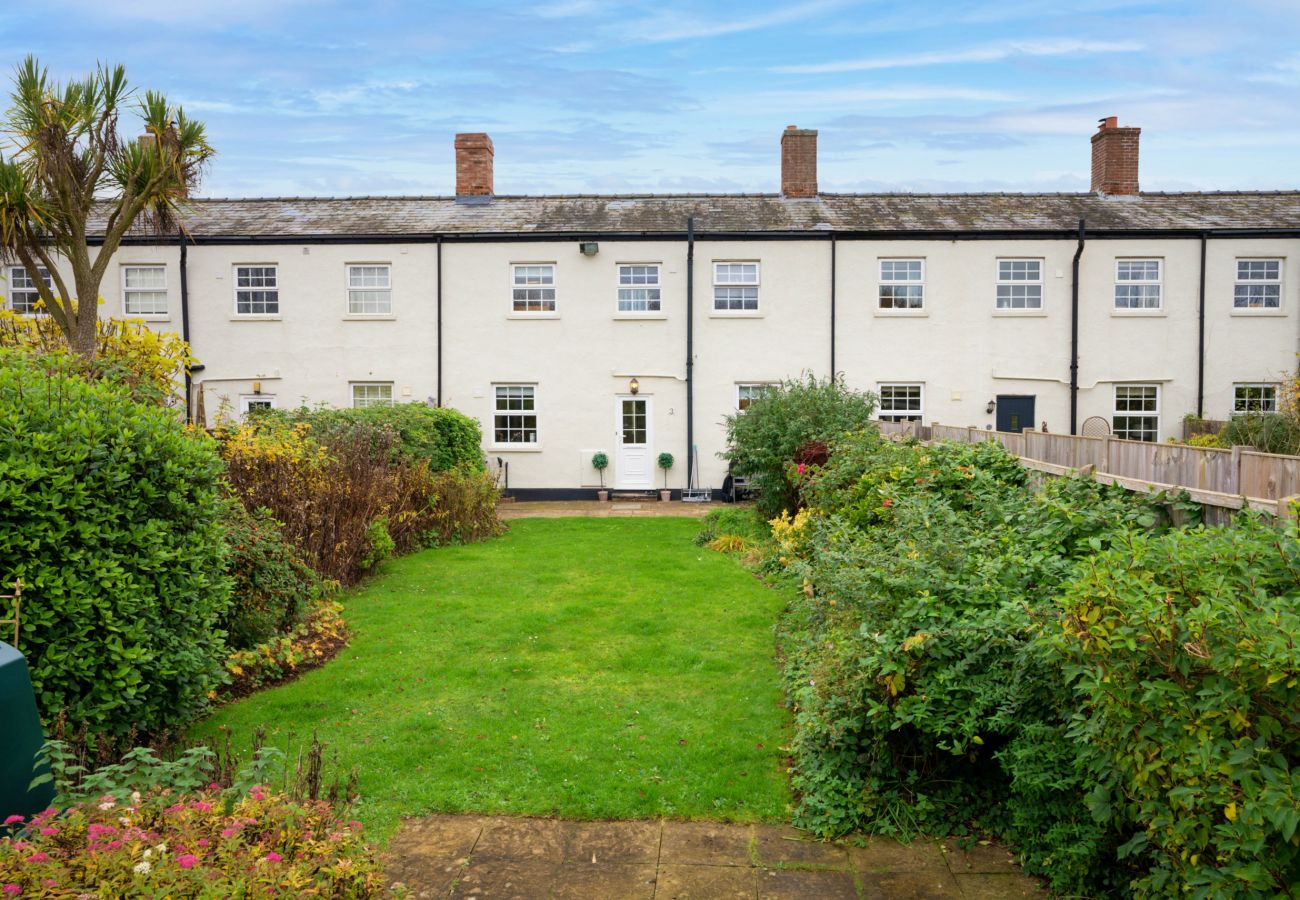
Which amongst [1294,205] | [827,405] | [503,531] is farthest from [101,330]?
[1294,205]

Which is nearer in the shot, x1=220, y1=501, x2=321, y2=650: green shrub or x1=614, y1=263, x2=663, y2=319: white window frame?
x1=220, y1=501, x2=321, y2=650: green shrub

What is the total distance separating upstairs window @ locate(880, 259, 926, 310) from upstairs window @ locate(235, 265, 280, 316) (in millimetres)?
14250

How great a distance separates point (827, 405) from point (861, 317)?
7.77m

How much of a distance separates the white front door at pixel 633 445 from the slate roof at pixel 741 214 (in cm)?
404

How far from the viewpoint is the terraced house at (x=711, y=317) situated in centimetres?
2186

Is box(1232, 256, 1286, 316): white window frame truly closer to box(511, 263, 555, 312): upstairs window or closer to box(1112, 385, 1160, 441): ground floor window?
box(1112, 385, 1160, 441): ground floor window

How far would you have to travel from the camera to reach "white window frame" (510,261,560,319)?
22.3 metres

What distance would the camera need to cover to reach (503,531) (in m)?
16.1

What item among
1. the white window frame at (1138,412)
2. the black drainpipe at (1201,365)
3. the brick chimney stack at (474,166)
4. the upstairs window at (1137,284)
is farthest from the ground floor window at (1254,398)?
the brick chimney stack at (474,166)

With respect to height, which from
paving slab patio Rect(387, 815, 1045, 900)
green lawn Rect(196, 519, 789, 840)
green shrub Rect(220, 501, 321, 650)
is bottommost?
paving slab patio Rect(387, 815, 1045, 900)

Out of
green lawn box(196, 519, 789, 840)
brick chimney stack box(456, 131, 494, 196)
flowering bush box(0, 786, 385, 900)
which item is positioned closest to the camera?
flowering bush box(0, 786, 385, 900)

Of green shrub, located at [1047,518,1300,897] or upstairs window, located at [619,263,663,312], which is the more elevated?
upstairs window, located at [619,263,663,312]

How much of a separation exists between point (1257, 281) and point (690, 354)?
1307cm

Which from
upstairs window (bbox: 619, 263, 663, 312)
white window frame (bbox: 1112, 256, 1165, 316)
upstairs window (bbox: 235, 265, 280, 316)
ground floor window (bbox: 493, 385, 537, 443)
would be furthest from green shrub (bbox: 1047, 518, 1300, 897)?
upstairs window (bbox: 235, 265, 280, 316)
